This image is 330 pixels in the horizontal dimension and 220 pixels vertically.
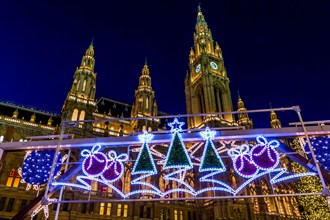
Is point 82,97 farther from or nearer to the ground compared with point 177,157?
farther from the ground

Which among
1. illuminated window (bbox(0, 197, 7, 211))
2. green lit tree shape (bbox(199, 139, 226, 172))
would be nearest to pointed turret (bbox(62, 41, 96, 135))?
illuminated window (bbox(0, 197, 7, 211))

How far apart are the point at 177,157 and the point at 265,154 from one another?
9.28 feet

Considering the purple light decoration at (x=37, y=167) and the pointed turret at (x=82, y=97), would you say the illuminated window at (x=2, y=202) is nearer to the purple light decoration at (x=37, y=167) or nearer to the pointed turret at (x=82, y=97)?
the pointed turret at (x=82, y=97)

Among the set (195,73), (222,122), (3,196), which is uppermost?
(195,73)

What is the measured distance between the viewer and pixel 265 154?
829 cm

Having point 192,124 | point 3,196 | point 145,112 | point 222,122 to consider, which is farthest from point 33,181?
point 192,124

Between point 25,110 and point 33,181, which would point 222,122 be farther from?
→ point 33,181

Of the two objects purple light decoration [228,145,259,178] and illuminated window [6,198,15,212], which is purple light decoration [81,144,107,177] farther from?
illuminated window [6,198,15,212]

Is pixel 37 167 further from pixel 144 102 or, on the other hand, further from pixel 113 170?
pixel 144 102

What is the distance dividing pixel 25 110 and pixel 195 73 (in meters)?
34.6

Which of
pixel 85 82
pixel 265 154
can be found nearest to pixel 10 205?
pixel 85 82

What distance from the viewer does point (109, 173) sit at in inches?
339

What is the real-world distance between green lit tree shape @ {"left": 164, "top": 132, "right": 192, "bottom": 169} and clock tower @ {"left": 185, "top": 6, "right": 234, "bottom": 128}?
37292 millimetres

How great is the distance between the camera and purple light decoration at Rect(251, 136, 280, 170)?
814cm
